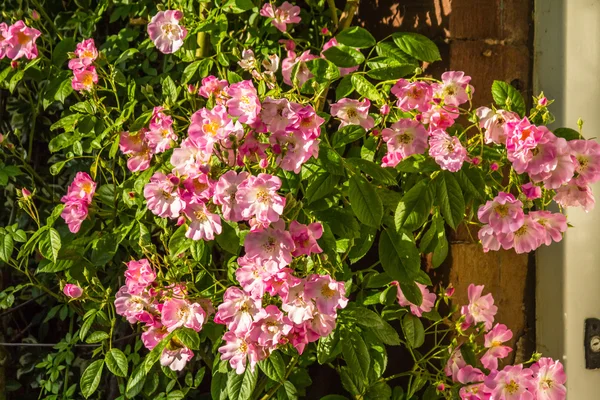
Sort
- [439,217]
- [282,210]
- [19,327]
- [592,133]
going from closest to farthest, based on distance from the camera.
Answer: [282,210] < [439,217] < [592,133] < [19,327]

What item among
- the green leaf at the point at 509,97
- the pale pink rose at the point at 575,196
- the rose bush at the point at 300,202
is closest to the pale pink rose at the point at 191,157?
the rose bush at the point at 300,202

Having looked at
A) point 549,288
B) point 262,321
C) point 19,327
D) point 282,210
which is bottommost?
point 19,327

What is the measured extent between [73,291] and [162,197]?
41 centimetres

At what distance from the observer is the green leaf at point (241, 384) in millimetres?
1365

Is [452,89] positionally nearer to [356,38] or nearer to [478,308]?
[356,38]

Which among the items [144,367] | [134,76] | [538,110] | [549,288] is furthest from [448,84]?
[134,76]

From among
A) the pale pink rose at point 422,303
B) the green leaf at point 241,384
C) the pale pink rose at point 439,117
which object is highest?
the pale pink rose at point 439,117

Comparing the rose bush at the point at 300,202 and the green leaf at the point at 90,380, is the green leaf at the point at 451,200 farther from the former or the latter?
the green leaf at the point at 90,380

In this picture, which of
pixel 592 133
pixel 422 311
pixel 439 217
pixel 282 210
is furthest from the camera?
pixel 592 133

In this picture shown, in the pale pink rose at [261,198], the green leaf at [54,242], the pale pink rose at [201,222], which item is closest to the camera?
the pale pink rose at [261,198]

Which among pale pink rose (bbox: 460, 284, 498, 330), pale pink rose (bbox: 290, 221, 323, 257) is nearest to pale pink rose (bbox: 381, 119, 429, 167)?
pale pink rose (bbox: 290, 221, 323, 257)

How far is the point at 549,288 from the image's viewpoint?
1707 mm

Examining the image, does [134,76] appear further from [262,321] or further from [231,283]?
[262,321]

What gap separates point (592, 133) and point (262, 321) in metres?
0.96
